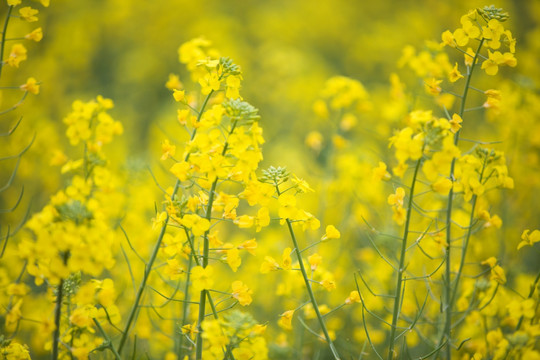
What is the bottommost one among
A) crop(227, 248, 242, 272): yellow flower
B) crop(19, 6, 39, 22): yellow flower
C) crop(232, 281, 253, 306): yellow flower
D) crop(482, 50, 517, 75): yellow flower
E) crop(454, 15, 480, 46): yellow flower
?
crop(232, 281, 253, 306): yellow flower

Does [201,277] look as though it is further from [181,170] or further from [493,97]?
[493,97]

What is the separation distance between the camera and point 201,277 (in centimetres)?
183

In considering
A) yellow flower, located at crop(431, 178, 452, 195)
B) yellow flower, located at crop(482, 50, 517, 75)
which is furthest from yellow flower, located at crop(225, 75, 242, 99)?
yellow flower, located at crop(482, 50, 517, 75)

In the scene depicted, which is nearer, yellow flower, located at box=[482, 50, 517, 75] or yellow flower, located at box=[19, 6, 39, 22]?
yellow flower, located at box=[482, 50, 517, 75]

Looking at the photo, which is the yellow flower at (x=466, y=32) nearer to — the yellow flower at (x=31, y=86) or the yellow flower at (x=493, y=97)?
the yellow flower at (x=493, y=97)

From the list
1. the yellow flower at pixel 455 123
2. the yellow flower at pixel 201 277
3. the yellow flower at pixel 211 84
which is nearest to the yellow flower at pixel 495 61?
the yellow flower at pixel 455 123

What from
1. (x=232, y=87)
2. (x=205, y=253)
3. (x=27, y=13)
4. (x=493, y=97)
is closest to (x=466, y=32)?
(x=493, y=97)

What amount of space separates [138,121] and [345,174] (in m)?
5.01

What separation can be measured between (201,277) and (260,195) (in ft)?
1.57

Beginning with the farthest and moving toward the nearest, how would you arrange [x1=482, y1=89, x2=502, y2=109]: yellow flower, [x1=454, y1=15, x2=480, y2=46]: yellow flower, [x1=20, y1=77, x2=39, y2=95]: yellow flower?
[x1=20, y1=77, x2=39, y2=95]: yellow flower, [x1=482, y1=89, x2=502, y2=109]: yellow flower, [x1=454, y1=15, x2=480, y2=46]: yellow flower

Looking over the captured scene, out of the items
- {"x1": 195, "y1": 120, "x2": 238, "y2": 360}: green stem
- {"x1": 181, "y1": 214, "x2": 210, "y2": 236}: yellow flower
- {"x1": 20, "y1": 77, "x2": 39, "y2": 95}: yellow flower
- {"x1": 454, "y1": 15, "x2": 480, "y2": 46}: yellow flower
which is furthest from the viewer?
{"x1": 20, "y1": 77, "x2": 39, "y2": 95}: yellow flower

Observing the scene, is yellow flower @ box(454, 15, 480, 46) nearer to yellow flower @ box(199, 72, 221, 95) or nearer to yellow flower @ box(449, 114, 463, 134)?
yellow flower @ box(449, 114, 463, 134)

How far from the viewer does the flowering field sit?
1.93 meters

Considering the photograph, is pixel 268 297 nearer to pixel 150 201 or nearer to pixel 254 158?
pixel 150 201
